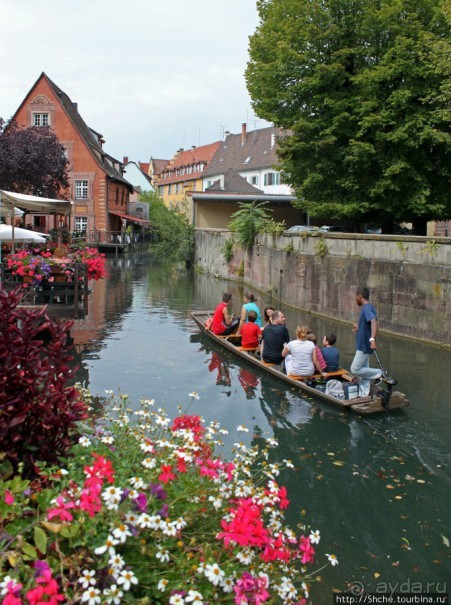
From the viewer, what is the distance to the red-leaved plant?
3445 millimetres

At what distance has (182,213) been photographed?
43.3m

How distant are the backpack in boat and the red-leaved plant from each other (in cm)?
634

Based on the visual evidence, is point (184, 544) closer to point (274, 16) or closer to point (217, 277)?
point (274, 16)

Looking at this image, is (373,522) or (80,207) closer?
(373,522)

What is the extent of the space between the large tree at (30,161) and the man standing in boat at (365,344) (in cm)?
2613

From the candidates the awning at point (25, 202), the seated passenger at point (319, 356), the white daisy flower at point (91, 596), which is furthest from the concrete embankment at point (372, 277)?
the white daisy flower at point (91, 596)

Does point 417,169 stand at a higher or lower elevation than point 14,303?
higher

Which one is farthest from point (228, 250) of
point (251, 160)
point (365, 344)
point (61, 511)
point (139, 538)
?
point (251, 160)

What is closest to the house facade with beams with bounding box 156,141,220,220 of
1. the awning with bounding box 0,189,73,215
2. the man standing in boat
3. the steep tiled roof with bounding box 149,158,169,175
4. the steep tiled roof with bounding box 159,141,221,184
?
the steep tiled roof with bounding box 159,141,221,184

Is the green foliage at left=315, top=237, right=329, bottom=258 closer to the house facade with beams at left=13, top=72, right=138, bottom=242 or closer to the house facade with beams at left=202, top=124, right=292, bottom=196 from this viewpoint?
the house facade with beams at left=13, top=72, right=138, bottom=242

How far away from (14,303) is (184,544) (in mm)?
1759

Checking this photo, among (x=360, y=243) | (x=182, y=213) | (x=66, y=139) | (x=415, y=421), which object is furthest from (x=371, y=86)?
(x=66, y=139)

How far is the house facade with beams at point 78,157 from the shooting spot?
51.5 m

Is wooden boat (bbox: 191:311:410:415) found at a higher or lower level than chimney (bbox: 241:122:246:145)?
lower
